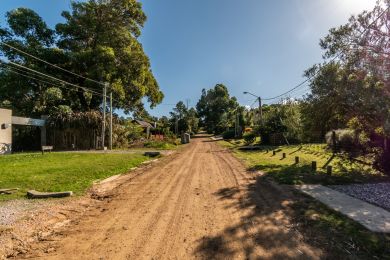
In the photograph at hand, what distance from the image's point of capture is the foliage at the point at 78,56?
108 feet

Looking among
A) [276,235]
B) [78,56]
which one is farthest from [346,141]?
[78,56]

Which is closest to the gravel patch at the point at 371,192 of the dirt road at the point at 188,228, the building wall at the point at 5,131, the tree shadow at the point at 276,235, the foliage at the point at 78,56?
the tree shadow at the point at 276,235

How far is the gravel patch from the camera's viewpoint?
831 cm

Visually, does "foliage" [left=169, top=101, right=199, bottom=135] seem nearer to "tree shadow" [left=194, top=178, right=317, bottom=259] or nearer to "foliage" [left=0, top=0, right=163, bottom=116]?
"foliage" [left=0, top=0, right=163, bottom=116]

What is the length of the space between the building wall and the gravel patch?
2460cm

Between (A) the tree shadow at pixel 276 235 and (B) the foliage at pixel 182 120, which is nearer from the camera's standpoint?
(A) the tree shadow at pixel 276 235

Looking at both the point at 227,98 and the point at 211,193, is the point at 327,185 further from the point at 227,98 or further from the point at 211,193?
the point at 227,98

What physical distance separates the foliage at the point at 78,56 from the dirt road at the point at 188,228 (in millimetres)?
26395

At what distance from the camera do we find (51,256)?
495cm

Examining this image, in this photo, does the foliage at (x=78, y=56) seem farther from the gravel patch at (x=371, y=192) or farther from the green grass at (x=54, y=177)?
the gravel patch at (x=371, y=192)

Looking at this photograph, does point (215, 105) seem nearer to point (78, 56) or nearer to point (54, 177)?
point (78, 56)

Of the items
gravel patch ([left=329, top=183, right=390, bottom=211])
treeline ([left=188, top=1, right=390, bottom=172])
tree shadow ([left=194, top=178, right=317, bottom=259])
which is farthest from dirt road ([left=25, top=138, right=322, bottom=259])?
treeline ([left=188, top=1, right=390, bottom=172])

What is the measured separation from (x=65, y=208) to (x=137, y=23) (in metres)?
34.4

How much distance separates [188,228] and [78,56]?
31.2 m
